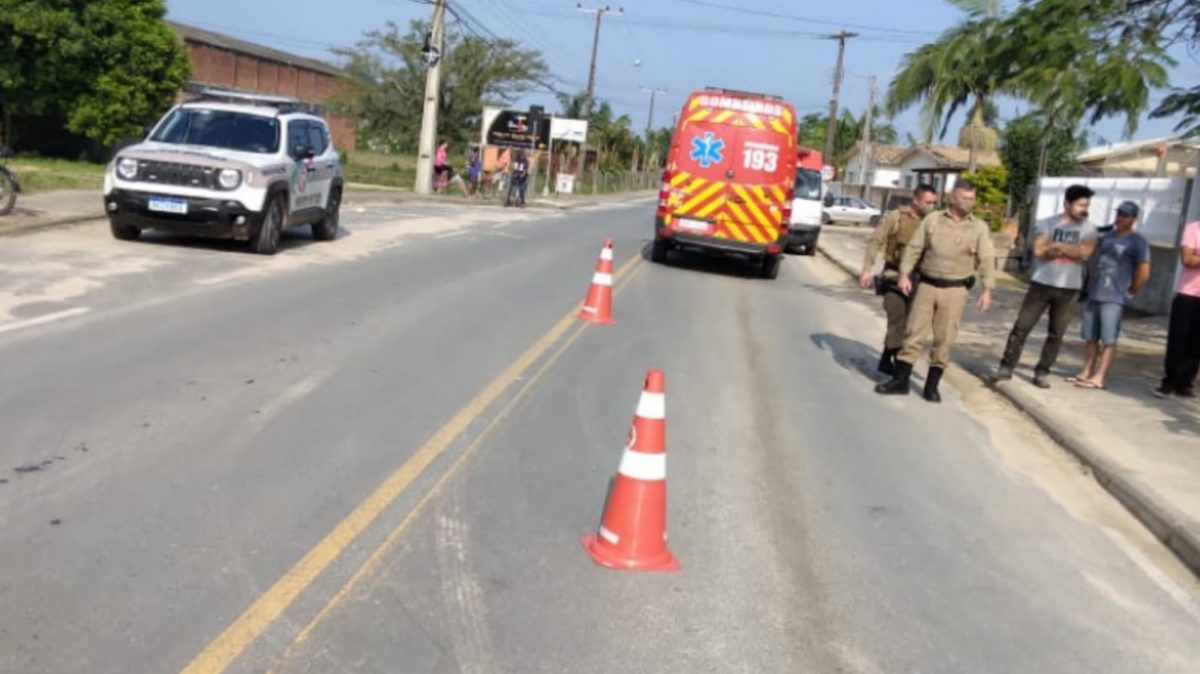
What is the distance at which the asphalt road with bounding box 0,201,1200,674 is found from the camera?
427 cm

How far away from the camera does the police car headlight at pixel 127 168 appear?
1416cm

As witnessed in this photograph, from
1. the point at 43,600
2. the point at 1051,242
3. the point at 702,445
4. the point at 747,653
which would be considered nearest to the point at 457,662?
the point at 747,653

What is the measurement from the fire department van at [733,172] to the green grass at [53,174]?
10.6 meters

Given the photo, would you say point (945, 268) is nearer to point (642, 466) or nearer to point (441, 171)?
point (642, 466)

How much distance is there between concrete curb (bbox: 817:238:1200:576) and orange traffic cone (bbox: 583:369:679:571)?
9.26 ft

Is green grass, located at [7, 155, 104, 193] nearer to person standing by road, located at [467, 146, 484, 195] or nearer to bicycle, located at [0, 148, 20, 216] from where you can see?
bicycle, located at [0, 148, 20, 216]

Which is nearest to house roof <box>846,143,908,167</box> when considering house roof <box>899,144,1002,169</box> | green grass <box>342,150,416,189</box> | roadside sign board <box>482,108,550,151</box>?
house roof <box>899,144,1002,169</box>

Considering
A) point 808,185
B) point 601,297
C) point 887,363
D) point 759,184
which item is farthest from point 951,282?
point 808,185

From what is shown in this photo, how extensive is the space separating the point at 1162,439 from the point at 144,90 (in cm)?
2821

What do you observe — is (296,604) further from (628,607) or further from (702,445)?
(702,445)

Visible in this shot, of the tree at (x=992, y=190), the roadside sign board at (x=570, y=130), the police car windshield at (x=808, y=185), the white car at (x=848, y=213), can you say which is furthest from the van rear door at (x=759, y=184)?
the roadside sign board at (x=570, y=130)

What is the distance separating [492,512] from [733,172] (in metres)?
14.2

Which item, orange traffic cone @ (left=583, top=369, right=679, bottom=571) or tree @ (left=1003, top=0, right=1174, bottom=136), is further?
tree @ (left=1003, top=0, right=1174, bottom=136)

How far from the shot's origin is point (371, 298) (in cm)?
1241
